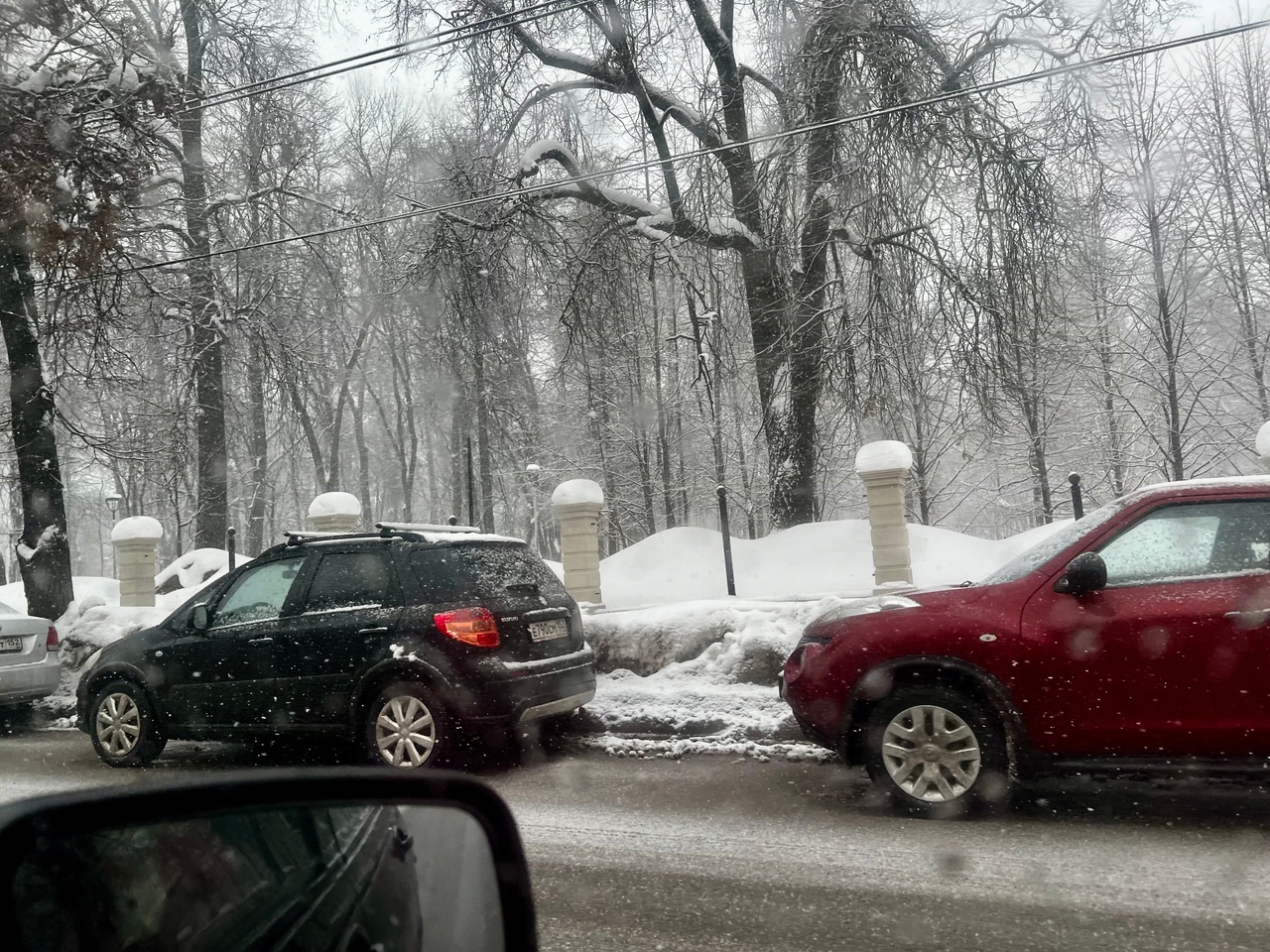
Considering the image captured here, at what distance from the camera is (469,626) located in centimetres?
654

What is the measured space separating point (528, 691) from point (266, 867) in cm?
532

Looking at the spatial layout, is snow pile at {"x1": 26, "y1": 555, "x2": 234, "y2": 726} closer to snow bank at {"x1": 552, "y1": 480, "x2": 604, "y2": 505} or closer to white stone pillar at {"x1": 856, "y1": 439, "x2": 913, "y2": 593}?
snow bank at {"x1": 552, "y1": 480, "x2": 604, "y2": 505}

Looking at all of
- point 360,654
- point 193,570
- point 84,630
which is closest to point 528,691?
point 360,654

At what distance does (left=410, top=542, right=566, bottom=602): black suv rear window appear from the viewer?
22.1 feet

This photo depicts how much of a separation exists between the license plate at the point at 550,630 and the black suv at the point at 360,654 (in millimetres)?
14

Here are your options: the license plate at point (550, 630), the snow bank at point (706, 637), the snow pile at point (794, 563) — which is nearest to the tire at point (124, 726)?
the license plate at point (550, 630)

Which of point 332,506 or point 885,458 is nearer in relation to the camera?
point 885,458

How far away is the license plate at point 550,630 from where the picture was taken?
6.91m

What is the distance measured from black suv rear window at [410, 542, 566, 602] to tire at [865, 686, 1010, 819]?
282 cm

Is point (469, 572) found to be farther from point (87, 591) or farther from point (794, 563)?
point (87, 591)

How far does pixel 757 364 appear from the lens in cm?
1536

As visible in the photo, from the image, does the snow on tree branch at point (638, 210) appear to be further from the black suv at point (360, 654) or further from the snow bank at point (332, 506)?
the black suv at point (360, 654)

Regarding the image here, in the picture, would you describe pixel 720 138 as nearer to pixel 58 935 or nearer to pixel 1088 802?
pixel 1088 802

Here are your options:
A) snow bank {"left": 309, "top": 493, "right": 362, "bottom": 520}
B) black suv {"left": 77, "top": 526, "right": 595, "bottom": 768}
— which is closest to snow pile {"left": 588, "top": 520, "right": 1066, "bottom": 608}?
snow bank {"left": 309, "top": 493, "right": 362, "bottom": 520}
